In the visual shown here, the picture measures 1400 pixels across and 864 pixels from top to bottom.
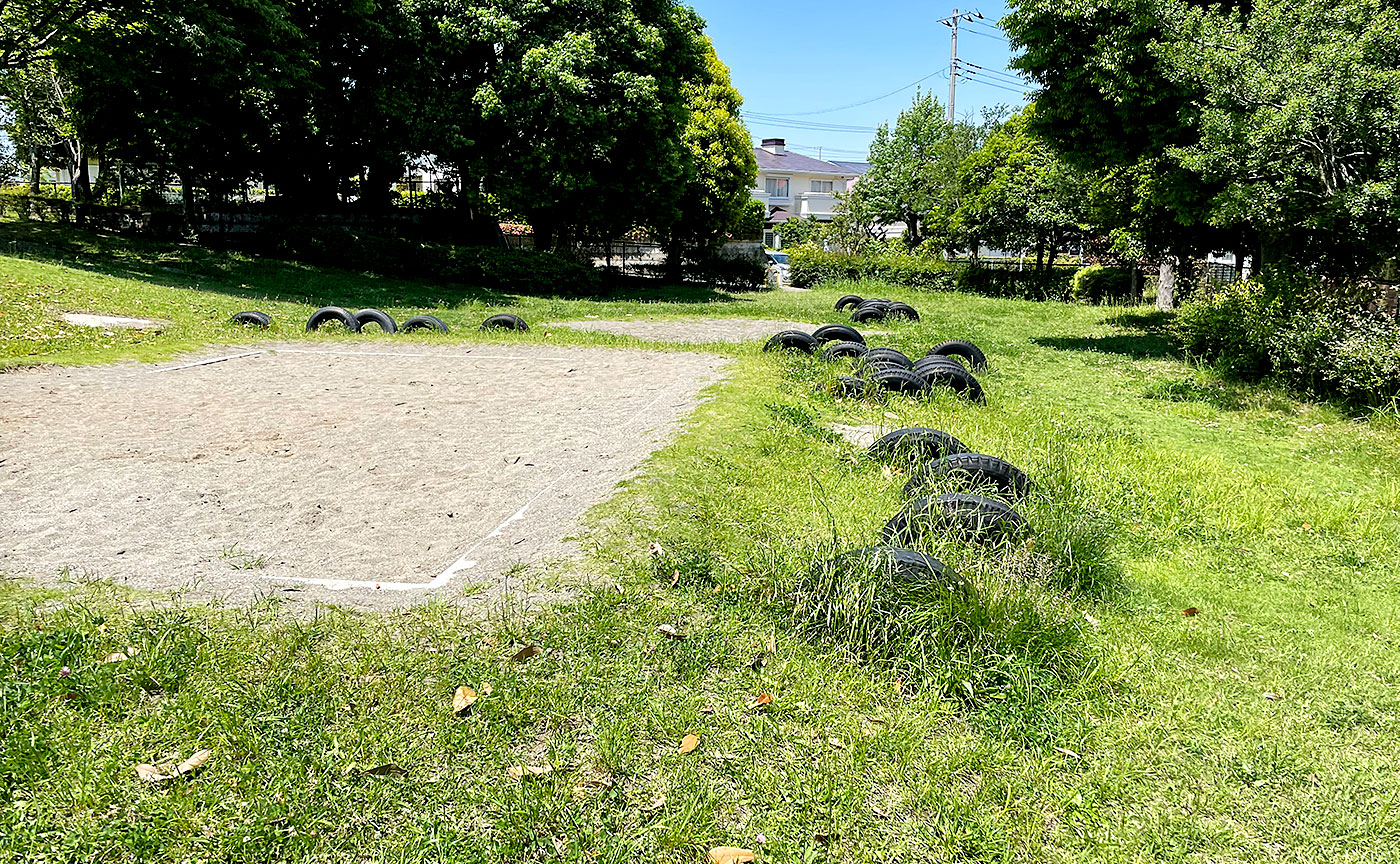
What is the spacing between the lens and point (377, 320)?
14.0 m

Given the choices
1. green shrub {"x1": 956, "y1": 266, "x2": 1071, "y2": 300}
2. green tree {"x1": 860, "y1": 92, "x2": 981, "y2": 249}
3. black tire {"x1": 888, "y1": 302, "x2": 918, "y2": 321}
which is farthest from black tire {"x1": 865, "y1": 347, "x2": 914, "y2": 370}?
green tree {"x1": 860, "y1": 92, "x2": 981, "y2": 249}

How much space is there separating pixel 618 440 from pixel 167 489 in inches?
116

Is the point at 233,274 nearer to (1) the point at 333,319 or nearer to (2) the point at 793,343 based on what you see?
(1) the point at 333,319

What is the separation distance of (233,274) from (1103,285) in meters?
22.2

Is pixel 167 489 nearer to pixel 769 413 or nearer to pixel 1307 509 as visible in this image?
pixel 769 413

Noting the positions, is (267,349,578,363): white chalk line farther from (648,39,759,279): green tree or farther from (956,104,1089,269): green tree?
(956,104,1089,269): green tree

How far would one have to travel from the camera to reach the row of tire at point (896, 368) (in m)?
8.84

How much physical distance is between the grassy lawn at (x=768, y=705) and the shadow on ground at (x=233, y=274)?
47.7ft

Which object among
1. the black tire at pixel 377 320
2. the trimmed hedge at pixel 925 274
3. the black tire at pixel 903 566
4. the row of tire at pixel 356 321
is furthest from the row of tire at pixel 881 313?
the black tire at pixel 903 566

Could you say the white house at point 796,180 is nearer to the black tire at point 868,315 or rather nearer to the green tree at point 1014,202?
the green tree at point 1014,202

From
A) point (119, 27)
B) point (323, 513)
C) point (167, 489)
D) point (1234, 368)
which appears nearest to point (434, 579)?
point (323, 513)

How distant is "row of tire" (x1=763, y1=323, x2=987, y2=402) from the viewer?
884 cm

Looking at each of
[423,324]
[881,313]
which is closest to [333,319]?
[423,324]

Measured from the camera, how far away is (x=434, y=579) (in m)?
4.38
